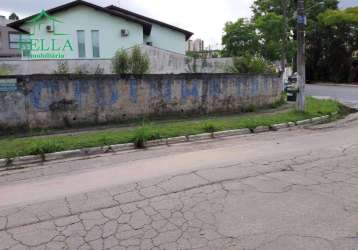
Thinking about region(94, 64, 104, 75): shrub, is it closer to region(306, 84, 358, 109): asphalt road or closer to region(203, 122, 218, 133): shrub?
region(203, 122, 218, 133): shrub

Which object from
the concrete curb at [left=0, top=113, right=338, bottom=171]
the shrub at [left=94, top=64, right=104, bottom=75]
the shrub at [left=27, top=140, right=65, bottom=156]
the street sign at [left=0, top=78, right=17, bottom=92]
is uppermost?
the shrub at [left=94, top=64, right=104, bottom=75]

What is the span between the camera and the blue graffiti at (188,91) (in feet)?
46.7

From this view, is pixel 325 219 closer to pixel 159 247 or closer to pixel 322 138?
pixel 159 247

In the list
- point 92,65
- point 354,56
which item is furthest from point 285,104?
point 354,56

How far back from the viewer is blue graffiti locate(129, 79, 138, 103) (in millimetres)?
13141

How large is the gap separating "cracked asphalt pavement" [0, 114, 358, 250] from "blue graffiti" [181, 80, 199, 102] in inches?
237

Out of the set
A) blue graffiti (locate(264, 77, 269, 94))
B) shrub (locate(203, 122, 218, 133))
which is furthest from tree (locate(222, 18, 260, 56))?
shrub (locate(203, 122, 218, 133))

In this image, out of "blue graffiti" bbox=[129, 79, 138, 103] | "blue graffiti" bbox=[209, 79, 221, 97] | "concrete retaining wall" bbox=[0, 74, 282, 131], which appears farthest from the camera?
"blue graffiti" bbox=[209, 79, 221, 97]

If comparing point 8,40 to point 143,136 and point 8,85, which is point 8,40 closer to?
point 8,85

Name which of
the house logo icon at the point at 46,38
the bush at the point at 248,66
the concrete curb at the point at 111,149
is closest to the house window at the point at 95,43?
the house logo icon at the point at 46,38

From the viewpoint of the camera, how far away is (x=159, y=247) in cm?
388

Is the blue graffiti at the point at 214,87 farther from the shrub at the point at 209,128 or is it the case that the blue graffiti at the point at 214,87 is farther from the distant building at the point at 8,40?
the distant building at the point at 8,40

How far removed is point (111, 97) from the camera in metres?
12.8

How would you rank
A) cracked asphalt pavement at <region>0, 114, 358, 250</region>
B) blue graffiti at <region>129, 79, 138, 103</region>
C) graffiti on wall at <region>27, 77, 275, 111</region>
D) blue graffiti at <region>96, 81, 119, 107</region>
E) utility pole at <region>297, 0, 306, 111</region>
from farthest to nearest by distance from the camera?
utility pole at <region>297, 0, 306, 111</region>
blue graffiti at <region>129, 79, 138, 103</region>
blue graffiti at <region>96, 81, 119, 107</region>
graffiti on wall at <region>27, 77, 275, 111</region>
cracked asphalt pavement at <region>0, 114, 358, 250</region>
